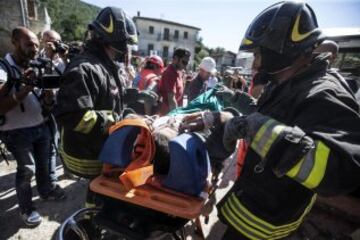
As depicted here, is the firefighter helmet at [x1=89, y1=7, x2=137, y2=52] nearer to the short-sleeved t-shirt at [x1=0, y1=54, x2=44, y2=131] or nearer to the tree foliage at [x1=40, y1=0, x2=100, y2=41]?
the short-sleeved t-shirt at [x1=0, y1=54, x2=44, y2=131]

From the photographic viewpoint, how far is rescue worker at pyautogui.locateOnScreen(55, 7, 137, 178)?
5.44 feet

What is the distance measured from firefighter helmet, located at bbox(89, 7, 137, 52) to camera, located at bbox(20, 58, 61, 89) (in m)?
0.58

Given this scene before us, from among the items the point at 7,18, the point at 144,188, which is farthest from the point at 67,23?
the point at 144,188

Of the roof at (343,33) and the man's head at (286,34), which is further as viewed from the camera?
the roof at (343,33)

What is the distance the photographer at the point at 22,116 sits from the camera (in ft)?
7.59

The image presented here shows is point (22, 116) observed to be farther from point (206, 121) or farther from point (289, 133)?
point (289, 133)

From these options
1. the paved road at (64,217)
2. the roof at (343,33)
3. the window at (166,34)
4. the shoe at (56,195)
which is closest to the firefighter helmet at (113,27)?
the paved road at (64,217)

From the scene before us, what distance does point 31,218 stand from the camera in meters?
2.69

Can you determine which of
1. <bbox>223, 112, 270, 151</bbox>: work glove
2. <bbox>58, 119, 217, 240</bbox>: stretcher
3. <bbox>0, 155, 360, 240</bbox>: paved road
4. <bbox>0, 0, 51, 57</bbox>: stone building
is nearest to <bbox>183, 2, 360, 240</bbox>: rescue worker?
<bbox>223, 112, 270, 151</bbox>: work glove

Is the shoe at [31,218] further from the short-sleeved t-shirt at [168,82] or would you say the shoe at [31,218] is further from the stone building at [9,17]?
the stone building at [9,17]

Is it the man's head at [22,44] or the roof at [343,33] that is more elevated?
the roof at [343,33]

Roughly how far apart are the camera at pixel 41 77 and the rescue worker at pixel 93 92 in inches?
16.7

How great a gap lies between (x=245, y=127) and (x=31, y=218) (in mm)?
2738

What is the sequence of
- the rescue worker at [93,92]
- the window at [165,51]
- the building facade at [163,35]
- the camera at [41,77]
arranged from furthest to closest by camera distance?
the window at [165,51] < the building facade at [163,35] < the camera at [41,77] < the rescue worker at [93,92]
